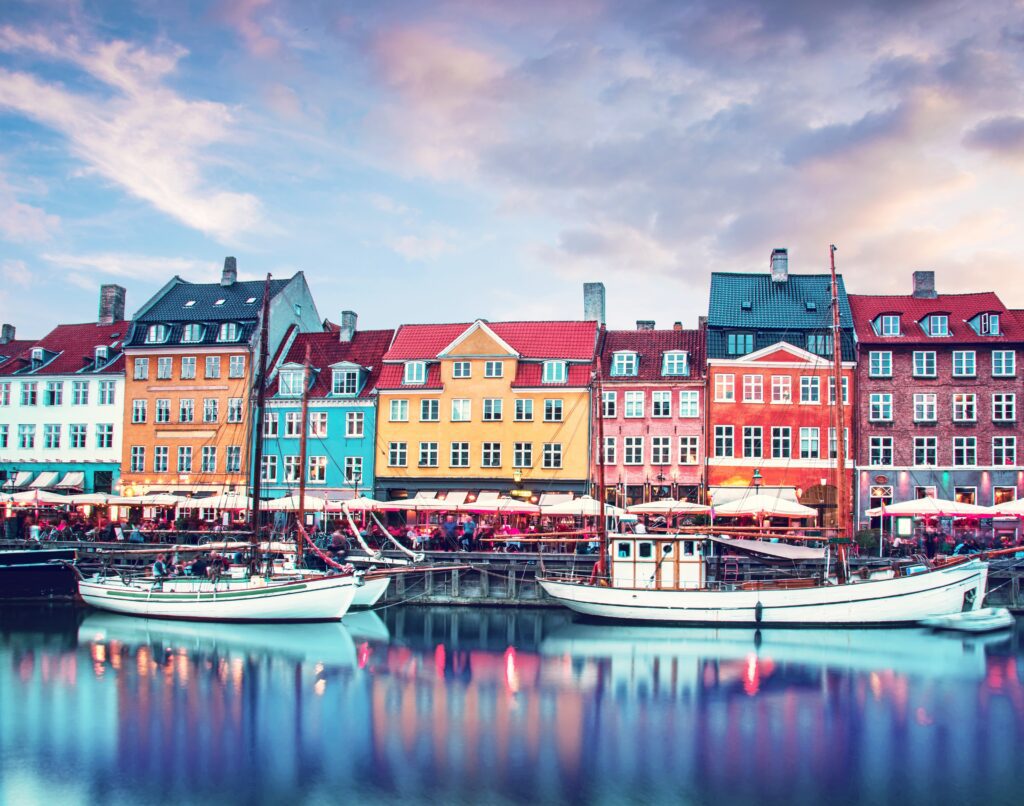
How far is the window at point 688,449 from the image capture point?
5097cm

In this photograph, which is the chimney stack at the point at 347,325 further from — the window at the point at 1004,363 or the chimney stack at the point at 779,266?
the window at the point at 1004,363

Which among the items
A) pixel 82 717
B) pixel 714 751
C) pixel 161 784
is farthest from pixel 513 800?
pixel 82 717

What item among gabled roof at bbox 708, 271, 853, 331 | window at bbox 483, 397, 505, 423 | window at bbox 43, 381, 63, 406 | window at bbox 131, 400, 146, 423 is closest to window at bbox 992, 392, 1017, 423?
gabled roof at bbox 708, 271, 853, 331

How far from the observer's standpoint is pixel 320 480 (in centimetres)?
5512

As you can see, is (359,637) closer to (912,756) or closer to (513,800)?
(513,800)

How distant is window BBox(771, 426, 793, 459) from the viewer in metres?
50.0

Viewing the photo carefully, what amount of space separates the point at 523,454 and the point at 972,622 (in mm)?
24418

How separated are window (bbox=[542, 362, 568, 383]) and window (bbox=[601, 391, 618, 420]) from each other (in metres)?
2.43

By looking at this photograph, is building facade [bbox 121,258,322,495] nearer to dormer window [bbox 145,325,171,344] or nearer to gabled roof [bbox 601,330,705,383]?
dormer window [bbox 145,325,171,344]

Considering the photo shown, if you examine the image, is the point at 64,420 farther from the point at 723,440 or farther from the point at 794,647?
the point at 794,647

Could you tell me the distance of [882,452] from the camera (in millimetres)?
49750

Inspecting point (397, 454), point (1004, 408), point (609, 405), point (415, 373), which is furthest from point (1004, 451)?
point (397, 454)

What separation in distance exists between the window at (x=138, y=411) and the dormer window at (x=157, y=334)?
373cm

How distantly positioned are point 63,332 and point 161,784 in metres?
51.3
